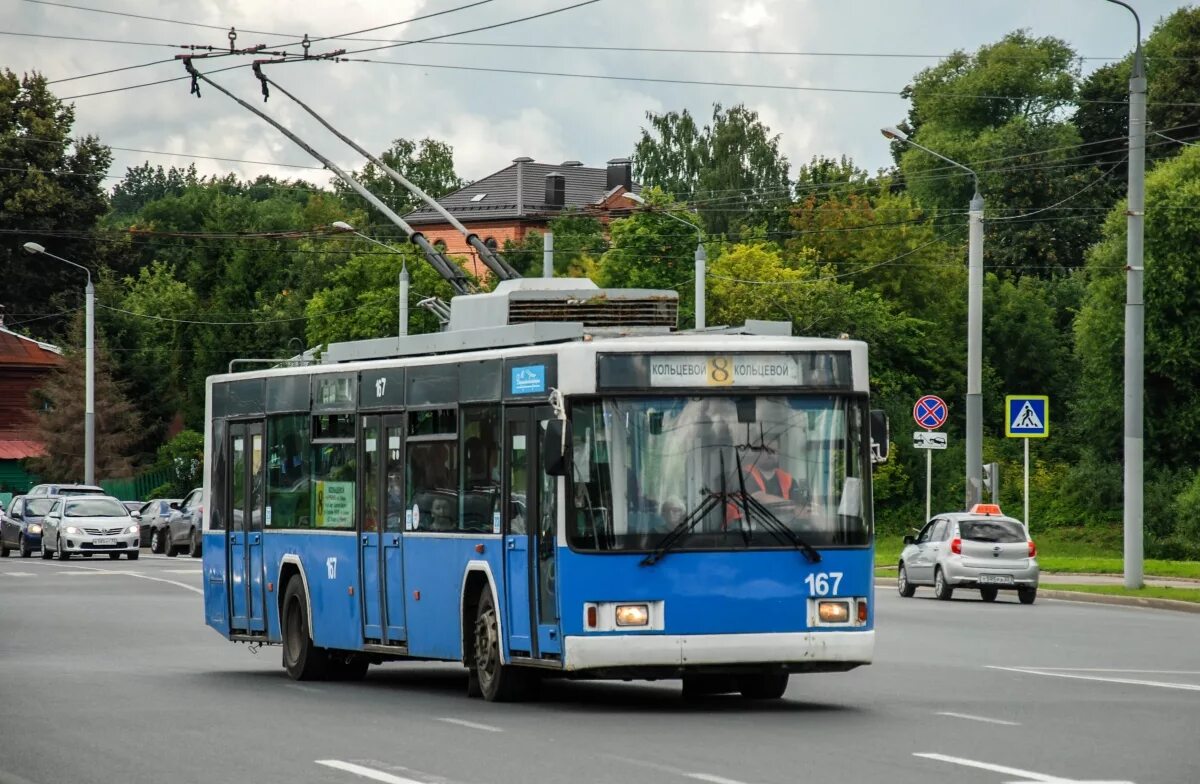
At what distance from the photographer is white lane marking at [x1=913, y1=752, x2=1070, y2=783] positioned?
11109 millimetres

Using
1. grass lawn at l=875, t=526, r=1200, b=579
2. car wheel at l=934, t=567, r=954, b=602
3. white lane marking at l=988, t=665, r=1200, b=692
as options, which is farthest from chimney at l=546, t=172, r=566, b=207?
white lane marking at l=988, t=665, r=1200, b=692

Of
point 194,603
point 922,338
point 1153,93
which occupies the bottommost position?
point 194,603

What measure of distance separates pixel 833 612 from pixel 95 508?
134ft

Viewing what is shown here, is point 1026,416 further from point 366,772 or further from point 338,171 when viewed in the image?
point 366,772

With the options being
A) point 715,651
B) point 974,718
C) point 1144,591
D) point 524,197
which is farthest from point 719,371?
point 524,197

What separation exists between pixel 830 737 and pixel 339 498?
6.45m

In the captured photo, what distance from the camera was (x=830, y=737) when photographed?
13234mm

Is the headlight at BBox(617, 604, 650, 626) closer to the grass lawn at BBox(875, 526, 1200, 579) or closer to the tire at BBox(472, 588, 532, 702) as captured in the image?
the tire at BBox(472, 588, 532, 702)

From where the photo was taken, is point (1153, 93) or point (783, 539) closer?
point (783, 539)

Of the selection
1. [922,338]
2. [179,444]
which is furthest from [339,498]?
[179,444]

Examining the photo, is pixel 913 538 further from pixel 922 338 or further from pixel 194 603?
pixel 922 338

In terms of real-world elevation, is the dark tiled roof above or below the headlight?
above

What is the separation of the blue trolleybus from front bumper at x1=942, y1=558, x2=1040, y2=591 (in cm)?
1763

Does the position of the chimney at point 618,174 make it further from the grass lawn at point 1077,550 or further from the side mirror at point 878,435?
the side mirror at point 878,435
